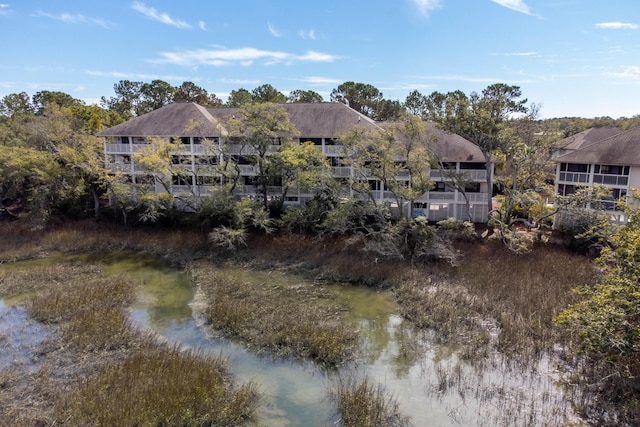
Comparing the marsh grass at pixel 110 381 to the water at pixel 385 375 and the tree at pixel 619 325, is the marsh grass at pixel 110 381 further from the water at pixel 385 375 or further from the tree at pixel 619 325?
the tree at pixel 619 325

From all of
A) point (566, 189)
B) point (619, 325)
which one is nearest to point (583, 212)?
point (566, 189)

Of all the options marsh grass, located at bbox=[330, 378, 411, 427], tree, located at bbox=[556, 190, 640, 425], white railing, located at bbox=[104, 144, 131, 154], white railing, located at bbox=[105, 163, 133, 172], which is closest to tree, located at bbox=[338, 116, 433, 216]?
tree, located at bbox=[556, 190, 640, 425]

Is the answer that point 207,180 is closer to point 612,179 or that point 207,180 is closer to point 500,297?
point 500,297

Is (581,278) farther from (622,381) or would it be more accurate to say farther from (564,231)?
(622,381)

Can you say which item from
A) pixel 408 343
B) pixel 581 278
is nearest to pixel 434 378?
pixel 408 343

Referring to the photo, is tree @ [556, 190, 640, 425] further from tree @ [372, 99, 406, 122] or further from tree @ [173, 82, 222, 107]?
tree @ [173, 82, 222, 107]

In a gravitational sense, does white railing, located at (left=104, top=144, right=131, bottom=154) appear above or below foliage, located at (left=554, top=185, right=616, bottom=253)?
above

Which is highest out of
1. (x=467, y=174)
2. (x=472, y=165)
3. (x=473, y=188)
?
(x=472, y=165)

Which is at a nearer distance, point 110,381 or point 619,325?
point 619,325
